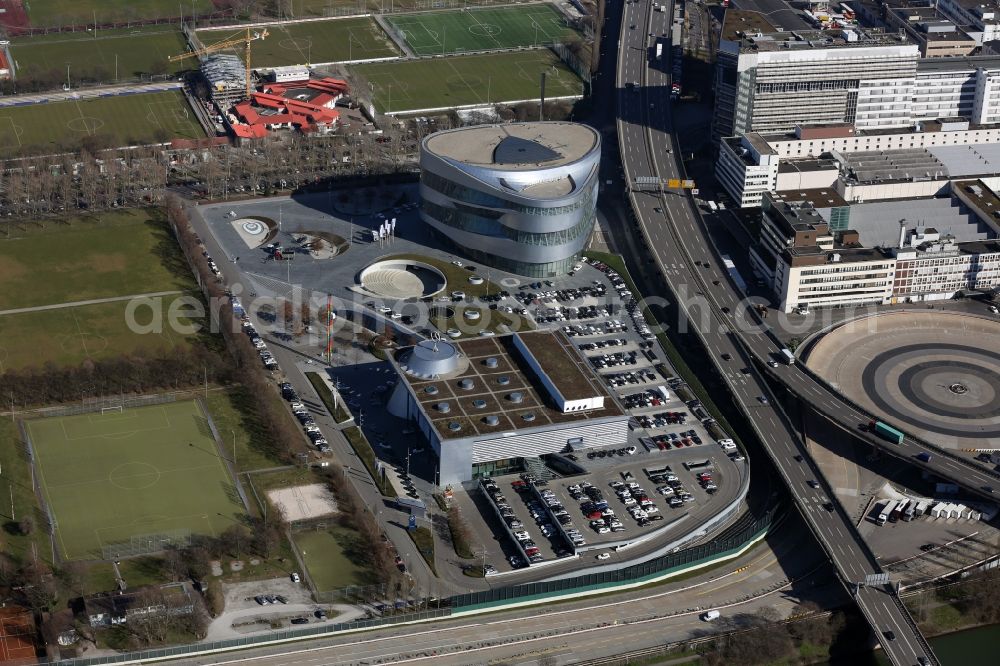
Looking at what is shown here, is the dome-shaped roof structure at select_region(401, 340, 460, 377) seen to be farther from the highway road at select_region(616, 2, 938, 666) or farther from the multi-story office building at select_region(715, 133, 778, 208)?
the multi-story office building at select_region(715, 133, 778, 208)

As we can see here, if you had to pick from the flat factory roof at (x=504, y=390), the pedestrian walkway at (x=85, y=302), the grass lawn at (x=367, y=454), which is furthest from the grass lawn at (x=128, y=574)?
the pedestrian walkway at (x=85, y=302)

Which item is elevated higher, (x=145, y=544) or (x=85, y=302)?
(x=85, y=302)

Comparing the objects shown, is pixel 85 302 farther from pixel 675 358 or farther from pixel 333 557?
pixel 675 358

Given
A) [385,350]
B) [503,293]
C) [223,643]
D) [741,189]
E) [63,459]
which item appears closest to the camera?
[223,643]

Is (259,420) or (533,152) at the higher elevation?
(533,152)

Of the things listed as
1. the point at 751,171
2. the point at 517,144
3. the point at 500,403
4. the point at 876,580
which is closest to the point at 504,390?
the point at 500,403

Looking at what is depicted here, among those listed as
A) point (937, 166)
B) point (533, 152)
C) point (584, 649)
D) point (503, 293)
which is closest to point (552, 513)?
point (584, 649)

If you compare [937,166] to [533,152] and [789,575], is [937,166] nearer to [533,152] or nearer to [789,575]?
[533,152]
